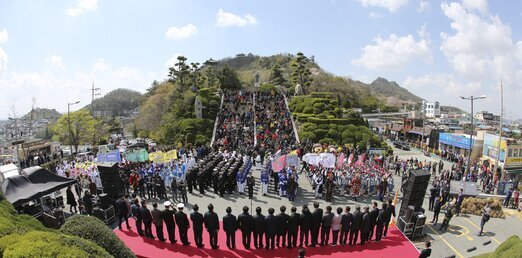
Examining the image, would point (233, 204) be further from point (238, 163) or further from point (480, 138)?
point (480, 138)

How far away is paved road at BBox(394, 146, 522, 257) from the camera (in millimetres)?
12828

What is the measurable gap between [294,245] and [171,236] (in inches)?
156

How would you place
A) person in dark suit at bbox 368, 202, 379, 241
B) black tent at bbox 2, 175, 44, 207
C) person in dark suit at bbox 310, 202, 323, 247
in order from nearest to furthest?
person in dark suit at bbox 310, 202, 323, 247
person in dark suit at bbox 368, 202, 379, 241
black tent at bbox 2, 175, 44, 207

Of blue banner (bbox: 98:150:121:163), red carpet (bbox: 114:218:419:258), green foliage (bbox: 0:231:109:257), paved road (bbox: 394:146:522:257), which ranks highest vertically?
green foliage (bbox: 0:231:109:257)

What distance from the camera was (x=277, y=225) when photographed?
10.8m

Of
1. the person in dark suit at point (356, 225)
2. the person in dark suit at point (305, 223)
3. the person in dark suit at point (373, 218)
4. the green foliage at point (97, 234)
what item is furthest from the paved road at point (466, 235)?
the green foliage at point (97, 234)

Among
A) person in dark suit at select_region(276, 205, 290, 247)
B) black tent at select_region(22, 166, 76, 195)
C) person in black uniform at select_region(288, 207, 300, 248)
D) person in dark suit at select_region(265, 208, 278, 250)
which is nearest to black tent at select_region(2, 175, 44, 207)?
black tent at select_region(22, 166, 76, 195)

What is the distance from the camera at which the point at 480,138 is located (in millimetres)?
38406

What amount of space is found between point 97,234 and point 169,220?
3.63 m

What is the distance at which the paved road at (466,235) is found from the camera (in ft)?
42.1

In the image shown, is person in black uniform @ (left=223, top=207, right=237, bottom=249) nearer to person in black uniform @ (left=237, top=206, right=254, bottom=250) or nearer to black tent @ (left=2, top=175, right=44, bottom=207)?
person in black uniform @ (left=237, top=206, right=254, bottom=250)

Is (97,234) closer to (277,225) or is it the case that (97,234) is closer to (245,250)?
(245,250)

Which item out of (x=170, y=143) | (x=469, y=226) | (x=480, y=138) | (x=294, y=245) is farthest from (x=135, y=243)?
(x=480, y=138)

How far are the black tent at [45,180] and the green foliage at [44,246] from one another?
9.13 m
